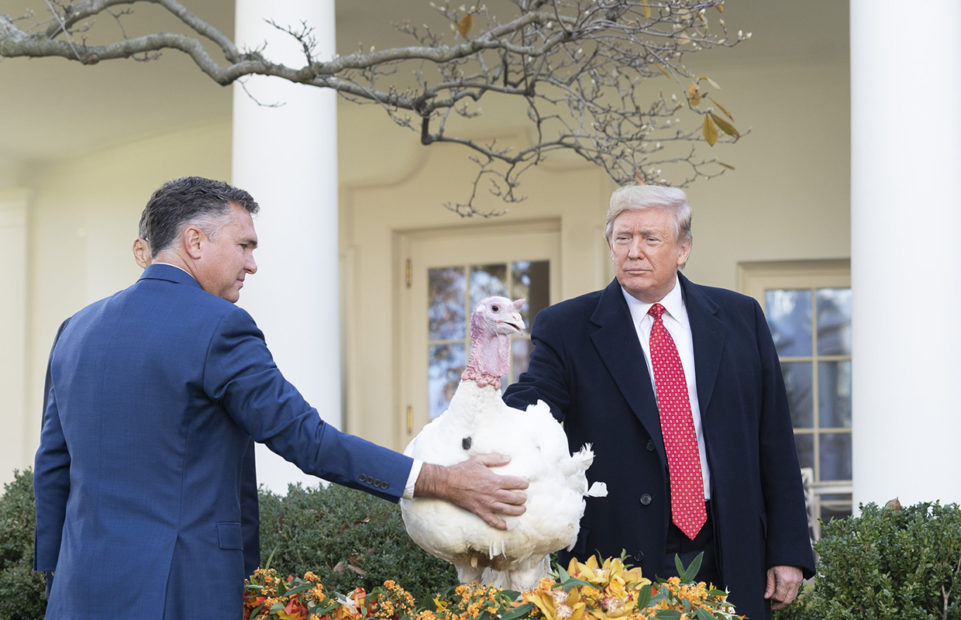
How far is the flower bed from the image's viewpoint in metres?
2.26

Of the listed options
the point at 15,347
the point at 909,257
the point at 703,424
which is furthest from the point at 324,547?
the point at 15,347

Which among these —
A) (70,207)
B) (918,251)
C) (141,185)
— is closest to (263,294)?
(918,251)

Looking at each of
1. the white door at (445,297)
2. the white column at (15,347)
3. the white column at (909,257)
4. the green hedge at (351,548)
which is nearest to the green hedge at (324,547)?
the green hedge at (351,548)

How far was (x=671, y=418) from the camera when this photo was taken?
292 cm

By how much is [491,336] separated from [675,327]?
0.78m

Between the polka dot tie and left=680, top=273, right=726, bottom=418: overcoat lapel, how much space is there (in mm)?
53

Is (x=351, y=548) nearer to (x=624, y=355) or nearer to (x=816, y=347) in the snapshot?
(x=624, y=355)

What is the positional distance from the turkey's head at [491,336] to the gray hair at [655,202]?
621 millimetres

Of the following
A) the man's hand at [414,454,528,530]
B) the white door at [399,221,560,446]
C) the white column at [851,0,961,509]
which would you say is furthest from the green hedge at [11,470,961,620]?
the white door at [399,221,560,446]

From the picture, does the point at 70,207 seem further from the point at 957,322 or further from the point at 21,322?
the point at 957,322

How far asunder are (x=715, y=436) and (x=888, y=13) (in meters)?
2.77

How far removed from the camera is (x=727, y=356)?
2.99 metres

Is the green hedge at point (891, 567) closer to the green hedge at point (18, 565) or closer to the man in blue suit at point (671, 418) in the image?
the man in blue suit at point (671, 418)

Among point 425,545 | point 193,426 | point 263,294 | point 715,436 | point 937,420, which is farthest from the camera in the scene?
point 263,294
